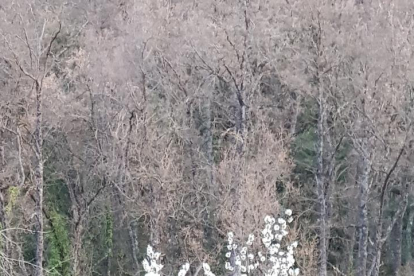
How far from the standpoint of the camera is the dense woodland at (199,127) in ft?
59.0

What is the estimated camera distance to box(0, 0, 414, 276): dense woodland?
1797 centimetres

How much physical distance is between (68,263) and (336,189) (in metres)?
10.5

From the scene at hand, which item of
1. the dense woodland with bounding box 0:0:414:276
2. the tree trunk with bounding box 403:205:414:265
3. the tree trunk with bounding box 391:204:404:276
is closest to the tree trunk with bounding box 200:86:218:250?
the dense woodland with bounding box 0:0:414:276

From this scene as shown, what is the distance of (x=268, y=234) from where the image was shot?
14156mm

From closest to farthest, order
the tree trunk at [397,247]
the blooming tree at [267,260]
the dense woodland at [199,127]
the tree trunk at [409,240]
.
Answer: the blooming tree at [267,260] < the dense woodland at [199,127] < the tree trunk at [397,247] < the tree trunk at [409,240]

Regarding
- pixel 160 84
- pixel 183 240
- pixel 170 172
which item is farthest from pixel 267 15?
pixel 183 240

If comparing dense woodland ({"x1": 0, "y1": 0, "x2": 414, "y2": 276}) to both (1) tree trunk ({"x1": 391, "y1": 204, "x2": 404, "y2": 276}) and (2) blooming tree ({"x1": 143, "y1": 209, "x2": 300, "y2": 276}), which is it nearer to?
(1) tree trunk ({"x1": 391, "y1": 204, "x2": 404, "y2": 276})

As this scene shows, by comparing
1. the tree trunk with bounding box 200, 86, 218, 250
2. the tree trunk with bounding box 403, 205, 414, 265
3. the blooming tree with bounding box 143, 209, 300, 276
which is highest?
the blooming tree with bounding box 143, 209, 300, 276

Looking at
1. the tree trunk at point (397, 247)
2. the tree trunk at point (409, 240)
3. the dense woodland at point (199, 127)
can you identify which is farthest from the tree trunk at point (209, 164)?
the tree trunk at point (409, 240)

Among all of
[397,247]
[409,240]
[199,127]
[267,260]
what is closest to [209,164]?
[199,127]

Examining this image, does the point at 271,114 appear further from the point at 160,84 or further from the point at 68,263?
the point at 68,263

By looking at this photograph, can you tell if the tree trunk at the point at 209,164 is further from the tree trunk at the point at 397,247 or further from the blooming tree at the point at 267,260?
the tree trunk at the point at 397,247

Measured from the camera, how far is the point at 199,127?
2466cm

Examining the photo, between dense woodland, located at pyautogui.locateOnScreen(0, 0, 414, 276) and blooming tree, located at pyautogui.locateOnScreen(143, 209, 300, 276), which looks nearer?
blooming tree, located at pyautogui.locateOnScreen(143, 209, 300, 276)
